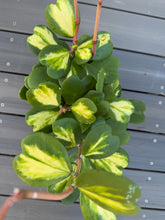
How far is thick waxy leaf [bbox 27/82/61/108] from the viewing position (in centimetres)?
62

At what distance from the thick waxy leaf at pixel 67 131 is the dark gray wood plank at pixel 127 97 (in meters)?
0.38

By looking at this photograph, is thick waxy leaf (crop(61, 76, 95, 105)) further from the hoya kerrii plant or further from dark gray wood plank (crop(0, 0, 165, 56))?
dark gray wood plank (crop(0, 0, 165, 56))

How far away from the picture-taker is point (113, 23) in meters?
0.99

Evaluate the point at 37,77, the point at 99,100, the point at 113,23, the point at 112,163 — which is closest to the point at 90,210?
the point at 112,163

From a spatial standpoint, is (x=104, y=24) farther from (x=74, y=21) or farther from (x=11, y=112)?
(x=11, y=112)

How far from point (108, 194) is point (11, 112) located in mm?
647

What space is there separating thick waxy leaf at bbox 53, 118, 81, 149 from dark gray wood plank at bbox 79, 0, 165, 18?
62 cm

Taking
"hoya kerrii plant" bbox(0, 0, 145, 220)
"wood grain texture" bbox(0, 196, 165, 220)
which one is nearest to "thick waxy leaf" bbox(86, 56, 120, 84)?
"hoya kerrii plant" bbox(0, 0, 145, 220)

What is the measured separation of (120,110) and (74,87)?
16cm

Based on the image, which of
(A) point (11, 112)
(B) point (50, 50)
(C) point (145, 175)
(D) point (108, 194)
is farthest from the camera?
(C) point (145, 175)

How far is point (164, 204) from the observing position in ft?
3.52

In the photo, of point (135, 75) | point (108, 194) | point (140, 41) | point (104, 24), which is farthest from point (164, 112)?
point (108, 194)

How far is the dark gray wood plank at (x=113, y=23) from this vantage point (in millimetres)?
916

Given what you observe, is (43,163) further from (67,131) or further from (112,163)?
(112,163)
